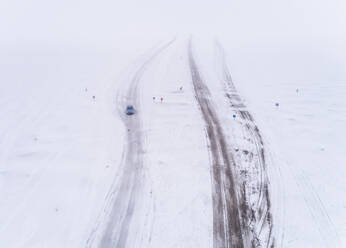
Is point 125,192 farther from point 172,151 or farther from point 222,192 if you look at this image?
point 222,192

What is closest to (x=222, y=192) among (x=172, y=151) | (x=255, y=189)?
(x=255, y=189)

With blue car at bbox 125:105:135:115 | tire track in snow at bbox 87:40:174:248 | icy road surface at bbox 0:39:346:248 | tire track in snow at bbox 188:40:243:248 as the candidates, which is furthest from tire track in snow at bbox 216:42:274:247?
blue car at bbox 125:105:135:115

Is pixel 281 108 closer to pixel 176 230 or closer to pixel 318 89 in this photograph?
pixel 318 89

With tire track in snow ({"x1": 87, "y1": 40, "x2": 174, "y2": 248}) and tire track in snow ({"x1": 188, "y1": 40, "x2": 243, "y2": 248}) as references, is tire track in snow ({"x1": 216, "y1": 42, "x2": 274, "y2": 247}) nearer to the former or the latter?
tire track in snow ({"x1": 188, "y1": 40, "x2": 243, "y2": 248})

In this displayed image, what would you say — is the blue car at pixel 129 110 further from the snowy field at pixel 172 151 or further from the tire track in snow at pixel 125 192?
the snowy field at pixel 172 151

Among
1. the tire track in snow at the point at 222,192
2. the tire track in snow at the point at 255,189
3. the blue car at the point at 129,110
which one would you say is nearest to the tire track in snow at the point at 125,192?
the blue car at the point at 129,110

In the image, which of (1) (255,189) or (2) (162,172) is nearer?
(1) (255,189)
